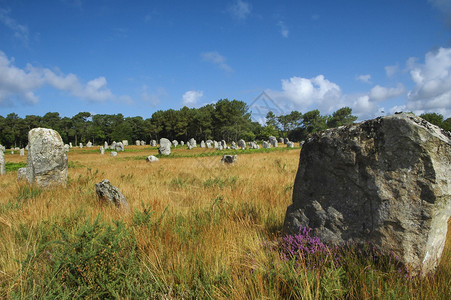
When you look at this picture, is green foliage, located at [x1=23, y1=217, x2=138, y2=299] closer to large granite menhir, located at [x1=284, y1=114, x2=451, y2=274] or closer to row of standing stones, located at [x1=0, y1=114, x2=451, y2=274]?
row of standing stones, located at [x1=0, y1=114, x2=451, y2=274]

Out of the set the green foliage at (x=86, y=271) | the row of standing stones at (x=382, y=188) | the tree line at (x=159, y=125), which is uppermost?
the tree line at (x=159, y=125)

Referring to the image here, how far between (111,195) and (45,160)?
15.1 ft

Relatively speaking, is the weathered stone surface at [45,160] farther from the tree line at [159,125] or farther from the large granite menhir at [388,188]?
the tree line at [159,125]

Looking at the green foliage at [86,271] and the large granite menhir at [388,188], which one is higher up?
the large granite menhir at [388,188]

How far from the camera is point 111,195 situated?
4.70m

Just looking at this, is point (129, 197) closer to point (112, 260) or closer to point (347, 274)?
point (112, 260)

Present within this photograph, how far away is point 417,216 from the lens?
6.46 feet

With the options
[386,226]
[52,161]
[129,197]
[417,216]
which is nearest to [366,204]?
[386,226]

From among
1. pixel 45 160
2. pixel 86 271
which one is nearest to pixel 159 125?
pixel 45 160

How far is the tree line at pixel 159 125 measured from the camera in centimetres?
6869

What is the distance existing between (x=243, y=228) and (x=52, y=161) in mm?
7535

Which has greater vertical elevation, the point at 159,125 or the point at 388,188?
the point at 159,125

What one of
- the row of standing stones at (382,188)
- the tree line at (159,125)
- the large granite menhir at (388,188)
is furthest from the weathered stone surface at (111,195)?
the tree line at (159,125)

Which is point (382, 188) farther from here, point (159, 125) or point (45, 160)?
point (159, 125)
